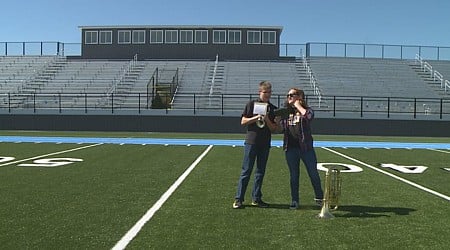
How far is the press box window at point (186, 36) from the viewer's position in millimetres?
45938

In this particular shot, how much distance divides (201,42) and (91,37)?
9.80 metres

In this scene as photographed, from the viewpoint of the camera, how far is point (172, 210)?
7273 millimetres

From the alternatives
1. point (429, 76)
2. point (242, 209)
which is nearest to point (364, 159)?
point (242, 209)

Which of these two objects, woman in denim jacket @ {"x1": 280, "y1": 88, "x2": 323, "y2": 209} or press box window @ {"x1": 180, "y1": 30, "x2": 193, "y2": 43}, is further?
press box window @ {"x1": 180, "y1": 30, "x2": 193, "y2": 43}

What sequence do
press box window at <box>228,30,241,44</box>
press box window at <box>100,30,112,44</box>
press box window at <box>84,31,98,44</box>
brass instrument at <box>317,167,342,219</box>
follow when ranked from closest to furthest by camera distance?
1. brass instrument at <box>317,167,342,219</box>
2. press box window at <box>228,30,241,44</box>
3. press box window at <box>100,30,112,44</box>
4. press box window at <box>84,31,98,44</box>

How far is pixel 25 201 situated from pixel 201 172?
4.46 meters

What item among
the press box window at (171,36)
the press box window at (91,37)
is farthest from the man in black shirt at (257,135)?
the press box window at (91,37)

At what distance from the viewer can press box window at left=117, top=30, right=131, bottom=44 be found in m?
46.7

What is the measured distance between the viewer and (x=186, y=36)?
4603 cm

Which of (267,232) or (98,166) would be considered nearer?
(267,232)

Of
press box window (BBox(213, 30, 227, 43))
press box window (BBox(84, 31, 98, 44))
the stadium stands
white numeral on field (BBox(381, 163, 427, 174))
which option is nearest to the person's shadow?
white numeral on field (BBox(381, 163, 427, 174))

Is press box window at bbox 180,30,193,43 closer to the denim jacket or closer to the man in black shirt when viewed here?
the man in black shirt

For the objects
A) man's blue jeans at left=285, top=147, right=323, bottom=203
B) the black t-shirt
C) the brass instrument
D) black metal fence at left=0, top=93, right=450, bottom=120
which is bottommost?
the brass instrument

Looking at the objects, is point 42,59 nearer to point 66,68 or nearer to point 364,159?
point 66,68
